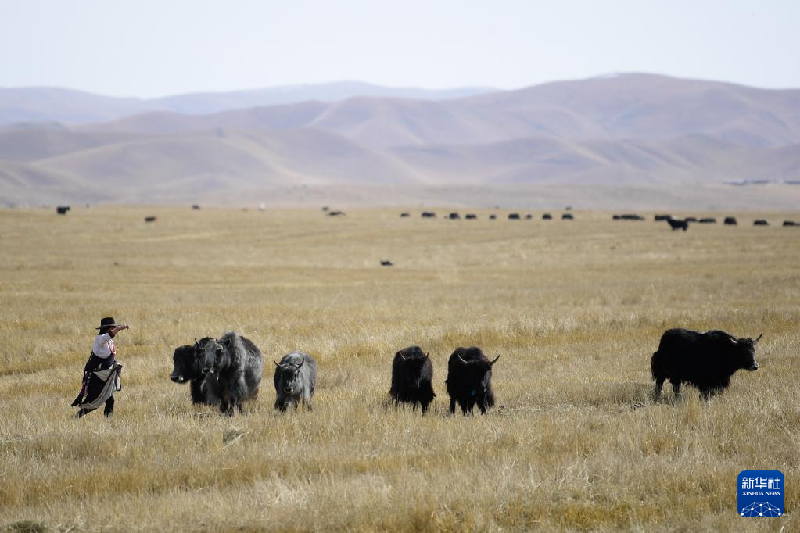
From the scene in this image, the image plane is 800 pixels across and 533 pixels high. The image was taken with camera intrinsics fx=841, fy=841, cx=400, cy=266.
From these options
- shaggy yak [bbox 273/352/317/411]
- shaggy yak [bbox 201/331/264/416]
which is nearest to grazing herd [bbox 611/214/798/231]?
shaggy yak [bbox 273/352/317/411]

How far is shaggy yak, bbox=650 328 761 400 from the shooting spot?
1325 centimetres

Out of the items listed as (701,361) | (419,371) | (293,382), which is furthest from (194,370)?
(701,361)

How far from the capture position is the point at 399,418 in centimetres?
1177

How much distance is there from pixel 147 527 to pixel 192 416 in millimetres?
4833

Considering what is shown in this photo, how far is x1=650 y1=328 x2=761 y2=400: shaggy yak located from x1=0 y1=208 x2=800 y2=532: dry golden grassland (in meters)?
0.33

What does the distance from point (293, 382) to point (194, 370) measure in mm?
1516

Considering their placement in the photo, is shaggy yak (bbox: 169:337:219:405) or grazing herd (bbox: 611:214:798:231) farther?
grazing herd (bbox: 611:214:798:231)

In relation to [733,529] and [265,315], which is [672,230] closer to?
[265,315]

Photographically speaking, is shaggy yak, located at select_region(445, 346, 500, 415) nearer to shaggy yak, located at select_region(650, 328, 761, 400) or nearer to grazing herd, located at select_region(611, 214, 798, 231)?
shaggy yak, located at select_region(650, 328, 761, 400)

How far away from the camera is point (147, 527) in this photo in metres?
7.71

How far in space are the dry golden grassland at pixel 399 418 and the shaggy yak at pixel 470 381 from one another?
41 centimetres

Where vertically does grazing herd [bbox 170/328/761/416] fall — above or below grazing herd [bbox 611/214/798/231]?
below

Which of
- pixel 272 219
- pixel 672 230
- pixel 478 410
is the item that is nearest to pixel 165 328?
pixel 478 410

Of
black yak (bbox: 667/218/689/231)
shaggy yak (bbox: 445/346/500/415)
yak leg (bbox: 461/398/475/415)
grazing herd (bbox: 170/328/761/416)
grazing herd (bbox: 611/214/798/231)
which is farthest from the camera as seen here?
grazing herd (bbox: 611/214/798/231)
